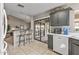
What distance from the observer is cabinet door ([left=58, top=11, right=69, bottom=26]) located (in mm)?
4230

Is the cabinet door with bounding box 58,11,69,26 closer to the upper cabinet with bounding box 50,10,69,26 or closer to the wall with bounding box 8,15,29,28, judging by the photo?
the upper cabinet with bounding box 50,10,69,26

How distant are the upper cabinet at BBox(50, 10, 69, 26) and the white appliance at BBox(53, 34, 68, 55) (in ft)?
1.89

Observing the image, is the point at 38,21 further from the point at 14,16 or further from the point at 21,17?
the point at 14,16

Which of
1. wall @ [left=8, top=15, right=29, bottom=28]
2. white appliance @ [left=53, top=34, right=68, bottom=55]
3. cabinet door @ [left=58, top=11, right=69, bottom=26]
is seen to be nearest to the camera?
white appliance @ [left=53, top=34, right=68, bottom=55]

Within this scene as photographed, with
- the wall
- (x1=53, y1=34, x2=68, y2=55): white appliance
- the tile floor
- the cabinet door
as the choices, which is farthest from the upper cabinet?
the wall

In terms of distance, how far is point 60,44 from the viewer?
4023 millimetres

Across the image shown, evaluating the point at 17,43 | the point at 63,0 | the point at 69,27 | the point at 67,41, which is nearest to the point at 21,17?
the point at 17,43

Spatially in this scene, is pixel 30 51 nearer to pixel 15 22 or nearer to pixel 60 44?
pixel 60 44

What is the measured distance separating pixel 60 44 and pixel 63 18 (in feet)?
3.34

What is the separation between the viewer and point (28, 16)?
8672 millimetres

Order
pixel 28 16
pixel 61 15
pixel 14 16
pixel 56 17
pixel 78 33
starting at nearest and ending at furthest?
pixel 78 33, pixel 61 15, pixel 56 17, pixel 28 16, pixel 14 16

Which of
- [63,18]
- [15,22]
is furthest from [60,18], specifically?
[15,22]

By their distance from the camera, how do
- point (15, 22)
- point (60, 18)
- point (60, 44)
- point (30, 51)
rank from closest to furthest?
point (60, 44) → point (60, 18) → point (30, 51) → point (15, 22)
